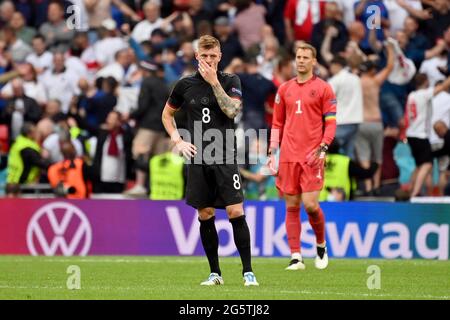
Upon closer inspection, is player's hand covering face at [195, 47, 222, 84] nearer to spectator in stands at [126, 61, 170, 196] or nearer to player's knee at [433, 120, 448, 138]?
spectator in stands at [126, 61, 170, 196]

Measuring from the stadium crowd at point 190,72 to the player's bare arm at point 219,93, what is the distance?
24.0ft

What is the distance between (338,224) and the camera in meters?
18.2

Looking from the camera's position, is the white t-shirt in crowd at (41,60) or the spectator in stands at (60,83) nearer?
the spectator in stands at (60,83)

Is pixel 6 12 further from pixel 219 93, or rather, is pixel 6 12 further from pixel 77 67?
pixel 219 93

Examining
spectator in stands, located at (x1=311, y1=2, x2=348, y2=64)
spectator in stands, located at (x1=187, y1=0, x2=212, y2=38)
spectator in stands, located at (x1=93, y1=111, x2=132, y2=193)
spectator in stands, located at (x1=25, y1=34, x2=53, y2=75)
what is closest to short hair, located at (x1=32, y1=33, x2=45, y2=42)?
spectator in stands, located at (x1=25, y1=34, x2=53, y2=75)

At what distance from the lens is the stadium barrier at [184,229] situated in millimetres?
18109

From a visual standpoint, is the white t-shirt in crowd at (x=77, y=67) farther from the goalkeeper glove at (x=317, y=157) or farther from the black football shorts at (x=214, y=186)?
the black football shorts at (x=214, y=186)

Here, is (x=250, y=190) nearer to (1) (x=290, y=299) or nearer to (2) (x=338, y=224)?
(2) (x=338, y=224)

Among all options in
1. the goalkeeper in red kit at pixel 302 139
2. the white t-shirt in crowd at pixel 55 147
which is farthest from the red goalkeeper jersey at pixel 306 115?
the white t-shirt in crowd at pixel 55 147

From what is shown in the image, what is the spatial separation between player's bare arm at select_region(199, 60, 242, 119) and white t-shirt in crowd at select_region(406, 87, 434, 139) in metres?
8.55

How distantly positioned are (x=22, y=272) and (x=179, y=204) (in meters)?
4.82

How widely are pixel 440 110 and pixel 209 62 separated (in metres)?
9.36

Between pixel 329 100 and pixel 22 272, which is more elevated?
pixel 329 100
